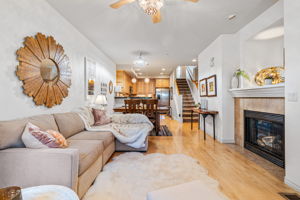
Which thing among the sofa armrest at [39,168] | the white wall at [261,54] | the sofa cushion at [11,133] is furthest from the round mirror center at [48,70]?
the white wall at [261,54]

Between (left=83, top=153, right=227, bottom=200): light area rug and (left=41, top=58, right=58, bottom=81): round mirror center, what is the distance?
5.80 ft

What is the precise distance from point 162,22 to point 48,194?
317 centimetres

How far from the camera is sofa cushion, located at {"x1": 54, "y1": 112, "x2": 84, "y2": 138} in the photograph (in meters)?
2.39

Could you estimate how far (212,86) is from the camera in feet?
13.9

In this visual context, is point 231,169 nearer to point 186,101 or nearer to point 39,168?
point 39,168

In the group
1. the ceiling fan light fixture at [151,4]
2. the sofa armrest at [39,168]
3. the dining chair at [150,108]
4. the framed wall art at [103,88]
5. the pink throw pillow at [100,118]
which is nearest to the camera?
the sofa armrest at [39,168]

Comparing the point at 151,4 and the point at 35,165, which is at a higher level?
the point at 151,4

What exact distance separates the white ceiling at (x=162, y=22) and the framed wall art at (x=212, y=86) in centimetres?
102

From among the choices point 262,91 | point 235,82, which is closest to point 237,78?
point 235,82

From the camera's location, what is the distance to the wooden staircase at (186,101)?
6.88 metres

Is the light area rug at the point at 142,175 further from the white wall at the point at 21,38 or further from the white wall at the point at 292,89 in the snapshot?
the white wall at the point at 21,38

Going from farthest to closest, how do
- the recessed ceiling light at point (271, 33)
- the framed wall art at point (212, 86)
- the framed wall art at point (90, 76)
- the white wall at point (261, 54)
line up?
the framed wall art at point (212, 86), the framed wall art at point (90, 76), the white wall at point (261, 54), the recessed ceiling light at point (271, 33)

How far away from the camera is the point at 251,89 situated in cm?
287

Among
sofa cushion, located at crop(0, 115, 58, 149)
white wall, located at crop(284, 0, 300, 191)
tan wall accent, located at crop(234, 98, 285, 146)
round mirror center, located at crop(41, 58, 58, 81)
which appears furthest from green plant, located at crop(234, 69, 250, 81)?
sofa cushion, located at crop(0, 115, 58, 149)
